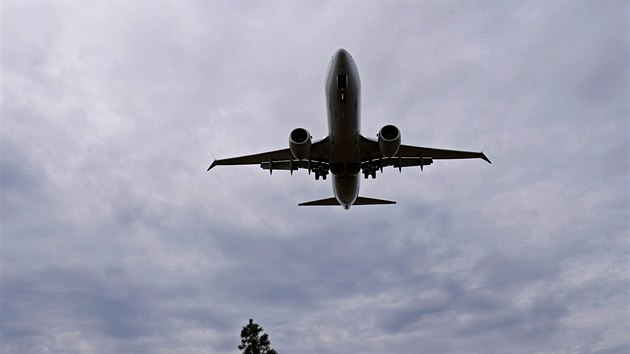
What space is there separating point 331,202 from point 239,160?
895 centimetres

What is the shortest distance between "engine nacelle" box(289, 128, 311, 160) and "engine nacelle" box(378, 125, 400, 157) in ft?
13.4

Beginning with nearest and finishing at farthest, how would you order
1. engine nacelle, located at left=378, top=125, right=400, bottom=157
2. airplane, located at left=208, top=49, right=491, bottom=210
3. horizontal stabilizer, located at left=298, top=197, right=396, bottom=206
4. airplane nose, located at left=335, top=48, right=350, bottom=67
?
airplane nose, located at left=335, top=48, right=350, bottom=67, airplane, located at left=208, top=49, right=491, bottom=210, engine nacelle, located at left=378, top=125, right=400, bottom=157, horizontal stabilizer, located at left=298, top=197, right=396, bottom=206

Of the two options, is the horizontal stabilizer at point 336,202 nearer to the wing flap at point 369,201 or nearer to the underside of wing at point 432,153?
the wing flap at point 369,201

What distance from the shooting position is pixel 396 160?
3859 centimetres

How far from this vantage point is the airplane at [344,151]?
2966 centimetres

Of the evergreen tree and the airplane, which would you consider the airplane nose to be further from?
the evergreen tree

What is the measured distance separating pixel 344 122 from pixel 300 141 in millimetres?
2735

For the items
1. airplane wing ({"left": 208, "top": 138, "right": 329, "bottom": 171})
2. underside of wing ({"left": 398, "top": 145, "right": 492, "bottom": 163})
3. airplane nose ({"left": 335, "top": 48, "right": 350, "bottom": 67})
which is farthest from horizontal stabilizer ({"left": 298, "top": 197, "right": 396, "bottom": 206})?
airplane nose ({"left": 335, "top": 48, "right": 350, "bottom": 67})

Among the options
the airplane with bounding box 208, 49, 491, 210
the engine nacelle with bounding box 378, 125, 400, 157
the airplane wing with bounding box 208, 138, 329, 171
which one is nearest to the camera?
the airplane with bounding box 208, 49, 491, 210

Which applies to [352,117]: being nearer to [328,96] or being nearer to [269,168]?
[328,96]

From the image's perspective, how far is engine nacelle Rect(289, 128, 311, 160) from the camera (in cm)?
3193

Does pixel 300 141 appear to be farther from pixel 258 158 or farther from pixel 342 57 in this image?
pixel 258 158

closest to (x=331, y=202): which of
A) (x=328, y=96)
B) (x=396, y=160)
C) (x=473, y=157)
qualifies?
(x=396, y=160)

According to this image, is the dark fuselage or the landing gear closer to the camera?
the dark fuselage
